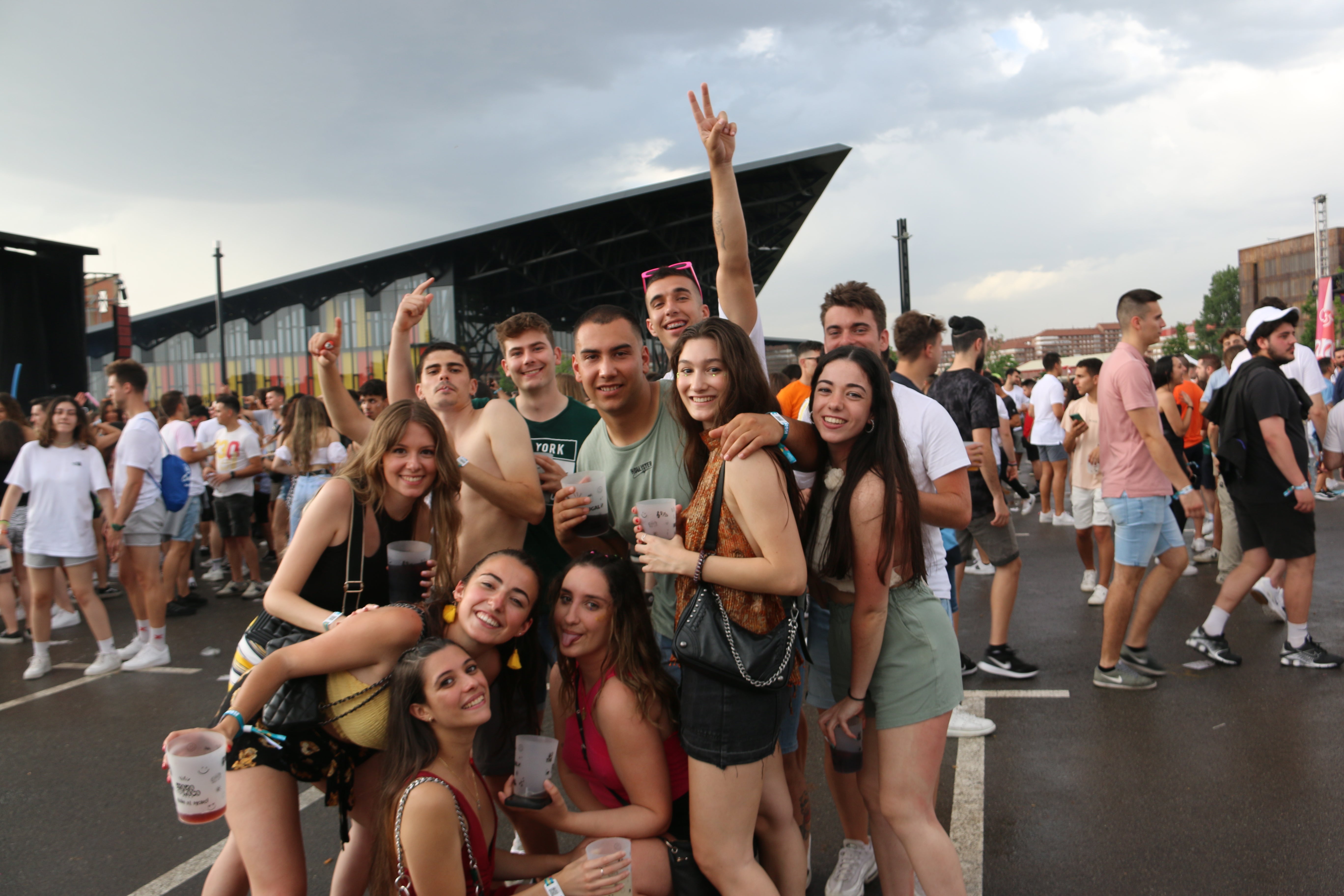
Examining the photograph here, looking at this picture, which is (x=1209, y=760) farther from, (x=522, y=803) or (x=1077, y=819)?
(x=522, y=803)

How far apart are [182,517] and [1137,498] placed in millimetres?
7142

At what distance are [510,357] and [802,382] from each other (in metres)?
1.37

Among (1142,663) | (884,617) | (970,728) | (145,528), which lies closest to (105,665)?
(145,528)

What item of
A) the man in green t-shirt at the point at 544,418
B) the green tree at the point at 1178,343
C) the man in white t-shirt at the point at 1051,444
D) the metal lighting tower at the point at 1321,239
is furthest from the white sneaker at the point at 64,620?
the green tree at the point at 1178,343

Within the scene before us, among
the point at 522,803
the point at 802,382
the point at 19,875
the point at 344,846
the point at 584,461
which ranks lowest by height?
the point at 19,875

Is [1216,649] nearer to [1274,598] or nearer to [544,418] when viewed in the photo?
[1274,598]

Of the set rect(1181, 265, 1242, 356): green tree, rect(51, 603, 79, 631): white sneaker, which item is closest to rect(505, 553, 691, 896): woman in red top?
rect(51, 603, 79, 631): white sneaker

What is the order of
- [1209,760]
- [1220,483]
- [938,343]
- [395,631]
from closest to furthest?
[395,631] < [1209,760] < [938,343] < [1220,483]

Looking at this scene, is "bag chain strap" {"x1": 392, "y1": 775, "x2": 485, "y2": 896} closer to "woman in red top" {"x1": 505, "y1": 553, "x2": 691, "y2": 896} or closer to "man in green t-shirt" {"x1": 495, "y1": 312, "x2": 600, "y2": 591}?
"woman in red top" {"x1": 505, "y1": 553, "x2": 691, "y2": 896}

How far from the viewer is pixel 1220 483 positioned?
288 inches

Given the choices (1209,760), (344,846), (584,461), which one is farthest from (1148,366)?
(344,846)

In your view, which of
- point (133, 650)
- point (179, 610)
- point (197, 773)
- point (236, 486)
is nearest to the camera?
point (197, 773)

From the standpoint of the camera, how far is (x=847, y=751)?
7.96ft

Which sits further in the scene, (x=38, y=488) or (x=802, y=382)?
(x=38, y=488)
